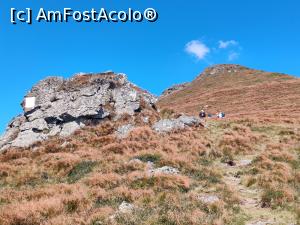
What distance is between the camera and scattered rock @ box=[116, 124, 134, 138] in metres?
30.7

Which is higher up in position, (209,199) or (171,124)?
(171,124)

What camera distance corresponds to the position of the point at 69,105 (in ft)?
114

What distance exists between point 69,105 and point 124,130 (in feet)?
19.9

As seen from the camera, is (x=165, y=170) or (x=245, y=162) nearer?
(x=165, y=170)

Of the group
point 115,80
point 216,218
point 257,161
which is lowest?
point 216,218

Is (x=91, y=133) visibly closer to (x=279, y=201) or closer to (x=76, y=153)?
(x=76, y=153)

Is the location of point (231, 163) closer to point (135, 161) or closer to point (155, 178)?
point (135, 161)

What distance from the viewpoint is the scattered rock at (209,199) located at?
15.9 meters

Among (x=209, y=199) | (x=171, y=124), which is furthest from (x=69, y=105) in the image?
(x=209, y=199)

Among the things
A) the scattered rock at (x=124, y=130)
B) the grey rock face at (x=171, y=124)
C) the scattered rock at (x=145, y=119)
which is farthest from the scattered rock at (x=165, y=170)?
the scattered rock at (x=145, y=119)

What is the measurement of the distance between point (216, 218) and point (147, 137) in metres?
16.2

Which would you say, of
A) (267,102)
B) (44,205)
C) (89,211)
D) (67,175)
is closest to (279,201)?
(89,211)

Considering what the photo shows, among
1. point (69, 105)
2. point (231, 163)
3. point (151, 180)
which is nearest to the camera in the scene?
point (151, 180)

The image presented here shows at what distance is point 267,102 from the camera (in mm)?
71688
